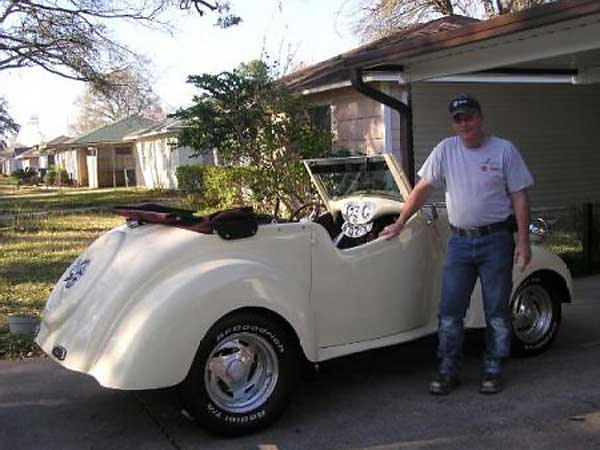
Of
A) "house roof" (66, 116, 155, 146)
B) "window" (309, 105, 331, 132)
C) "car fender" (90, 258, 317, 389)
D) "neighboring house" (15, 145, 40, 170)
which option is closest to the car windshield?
"car fender" (90, 258, 317, 389)

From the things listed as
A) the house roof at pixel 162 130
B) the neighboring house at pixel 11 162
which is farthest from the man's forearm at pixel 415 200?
the neighboring house at pixel 11 162

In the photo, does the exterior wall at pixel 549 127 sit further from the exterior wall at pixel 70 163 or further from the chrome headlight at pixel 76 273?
the exterior wall at pixel 70 163

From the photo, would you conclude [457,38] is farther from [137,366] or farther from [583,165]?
[583,165]

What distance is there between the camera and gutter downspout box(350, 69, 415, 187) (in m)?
9.56

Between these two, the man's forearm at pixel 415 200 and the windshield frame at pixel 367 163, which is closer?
the man's forearm at pixel 415 200

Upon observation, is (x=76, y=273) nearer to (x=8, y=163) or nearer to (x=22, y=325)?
(x=22, y=325)

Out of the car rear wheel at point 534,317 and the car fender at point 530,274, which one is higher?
the car fender at point 530,274

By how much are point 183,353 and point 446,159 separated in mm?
2060

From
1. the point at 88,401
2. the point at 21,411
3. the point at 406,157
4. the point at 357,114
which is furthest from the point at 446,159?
the point at 357,114

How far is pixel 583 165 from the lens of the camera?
15.8 m

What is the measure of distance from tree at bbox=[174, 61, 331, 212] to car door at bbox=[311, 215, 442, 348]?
25.4ft

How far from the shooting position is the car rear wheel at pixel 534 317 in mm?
5414

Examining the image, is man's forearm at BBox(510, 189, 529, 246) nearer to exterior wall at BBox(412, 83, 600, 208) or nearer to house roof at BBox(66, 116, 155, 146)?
exterior wall at BBox(412, 83, 600, 208)

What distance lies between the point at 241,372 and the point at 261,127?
9.30 metres
